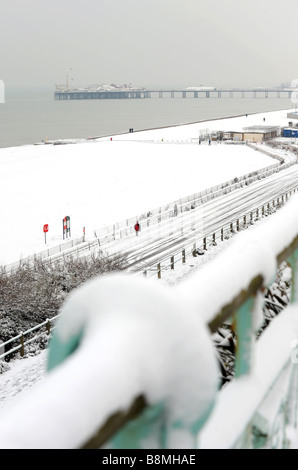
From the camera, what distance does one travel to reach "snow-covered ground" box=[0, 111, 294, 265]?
33.2 m

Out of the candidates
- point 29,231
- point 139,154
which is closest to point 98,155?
point 139,154

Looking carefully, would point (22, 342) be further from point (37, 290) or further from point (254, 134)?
point (254, 134)

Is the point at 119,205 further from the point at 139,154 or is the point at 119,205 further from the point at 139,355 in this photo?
the point at 139,355

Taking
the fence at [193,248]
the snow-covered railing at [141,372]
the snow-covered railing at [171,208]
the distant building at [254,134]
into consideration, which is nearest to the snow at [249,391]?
the snow-covered railing at [141,372]

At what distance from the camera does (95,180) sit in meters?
50.8

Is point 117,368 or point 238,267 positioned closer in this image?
point 117,368

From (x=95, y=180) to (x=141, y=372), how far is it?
50.2 metres

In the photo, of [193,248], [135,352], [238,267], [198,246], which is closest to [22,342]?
[193,248]

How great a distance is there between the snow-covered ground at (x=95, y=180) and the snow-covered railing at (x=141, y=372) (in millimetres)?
23583

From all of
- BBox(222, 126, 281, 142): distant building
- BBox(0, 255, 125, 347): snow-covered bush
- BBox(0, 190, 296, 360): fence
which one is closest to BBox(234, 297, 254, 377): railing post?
BBox(0, 190, 296, 360): fence

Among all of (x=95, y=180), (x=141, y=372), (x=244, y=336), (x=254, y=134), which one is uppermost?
(x=141, y=372)

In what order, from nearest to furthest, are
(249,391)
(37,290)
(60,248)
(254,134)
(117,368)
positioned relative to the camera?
(117,368), (249,391), (37,290), (60,248), (254,134)
